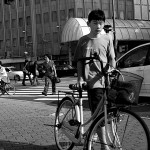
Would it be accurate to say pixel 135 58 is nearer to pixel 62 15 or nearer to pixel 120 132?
pixel 120 132

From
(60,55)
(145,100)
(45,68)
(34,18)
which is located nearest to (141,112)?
(145,100)

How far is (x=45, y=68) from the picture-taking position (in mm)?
14289

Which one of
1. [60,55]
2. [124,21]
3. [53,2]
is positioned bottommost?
A: [60,55]

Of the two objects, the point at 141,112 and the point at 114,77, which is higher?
the point at 114,77

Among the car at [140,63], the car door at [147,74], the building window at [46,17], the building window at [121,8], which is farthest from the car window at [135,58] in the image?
the building window at [46,17]

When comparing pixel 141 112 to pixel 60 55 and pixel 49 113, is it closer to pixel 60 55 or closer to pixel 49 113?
pixel 49 113

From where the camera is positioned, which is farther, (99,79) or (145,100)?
(145,100)

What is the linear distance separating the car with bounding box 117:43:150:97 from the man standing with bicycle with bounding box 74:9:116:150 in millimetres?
4773

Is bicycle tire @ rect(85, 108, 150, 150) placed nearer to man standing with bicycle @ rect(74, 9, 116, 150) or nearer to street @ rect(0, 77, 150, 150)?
man standing with bicycle @ rect(74, 9, 116, 150)

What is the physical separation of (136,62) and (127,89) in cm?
605

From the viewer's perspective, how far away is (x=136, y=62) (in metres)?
9.07

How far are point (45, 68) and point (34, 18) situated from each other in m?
49.4

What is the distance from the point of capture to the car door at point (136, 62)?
8767mm

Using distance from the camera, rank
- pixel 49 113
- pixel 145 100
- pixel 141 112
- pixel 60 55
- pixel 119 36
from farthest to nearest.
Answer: pixel 60 55, pixel 119 36, pixel 145 100, pixel 49 113, pixel 141 112
